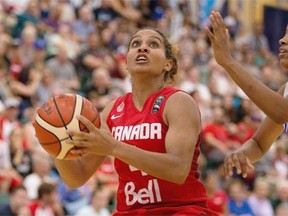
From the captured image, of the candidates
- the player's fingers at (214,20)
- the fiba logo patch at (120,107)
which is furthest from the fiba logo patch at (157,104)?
the player's fingers at (214,20)

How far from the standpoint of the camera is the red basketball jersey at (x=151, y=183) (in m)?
5.00

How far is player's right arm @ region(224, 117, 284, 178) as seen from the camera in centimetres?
523

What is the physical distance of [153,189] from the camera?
5008 millimetres

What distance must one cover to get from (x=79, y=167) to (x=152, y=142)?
2.13 feet

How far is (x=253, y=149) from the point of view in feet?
17.8

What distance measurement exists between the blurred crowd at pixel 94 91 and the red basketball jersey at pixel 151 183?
3.94 meters

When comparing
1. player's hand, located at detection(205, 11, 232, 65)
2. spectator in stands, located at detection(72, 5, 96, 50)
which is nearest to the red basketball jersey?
player's hand, located at detection(205, 11, 232, 65)

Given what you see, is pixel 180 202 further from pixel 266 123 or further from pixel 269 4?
pixel 269 4

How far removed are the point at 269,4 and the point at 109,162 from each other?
1144 cm

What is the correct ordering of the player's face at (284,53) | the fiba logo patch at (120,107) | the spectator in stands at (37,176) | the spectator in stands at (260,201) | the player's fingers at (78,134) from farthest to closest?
the spectator in stands at (260,201) < the spectator in stands at (37,176) < the fiba logo patch at (120,107) < the player's face at (284,53) < the player's fingers at (78,134)

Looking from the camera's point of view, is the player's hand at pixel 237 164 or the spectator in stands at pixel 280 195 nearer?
the player's hand at pixel 237 164

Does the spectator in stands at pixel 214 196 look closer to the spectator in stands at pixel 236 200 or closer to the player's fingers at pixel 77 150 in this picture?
the spectator in stands at pixel 236 200

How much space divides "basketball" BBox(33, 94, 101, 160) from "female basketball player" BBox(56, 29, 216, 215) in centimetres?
16

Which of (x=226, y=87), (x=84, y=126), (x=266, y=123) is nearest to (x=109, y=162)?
(x=226, y=87)
